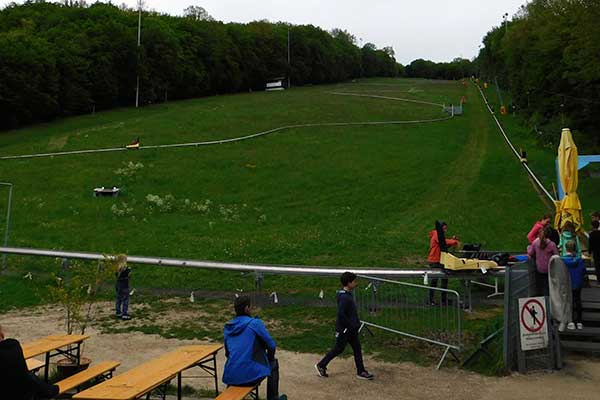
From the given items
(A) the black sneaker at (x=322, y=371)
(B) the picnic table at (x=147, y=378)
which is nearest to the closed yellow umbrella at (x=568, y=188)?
(A) the black sneaker at (x=322, y=371)

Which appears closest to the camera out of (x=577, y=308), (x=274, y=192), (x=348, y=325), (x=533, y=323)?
(x=348, y=325)

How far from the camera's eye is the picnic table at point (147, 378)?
7.29 m

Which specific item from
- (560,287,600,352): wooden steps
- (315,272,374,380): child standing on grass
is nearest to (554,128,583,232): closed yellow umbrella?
(560,287,600,352): wooden steps

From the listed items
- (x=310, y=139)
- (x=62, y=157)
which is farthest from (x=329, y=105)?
(x=62, y=157)

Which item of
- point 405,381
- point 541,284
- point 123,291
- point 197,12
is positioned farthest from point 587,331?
point 197,12

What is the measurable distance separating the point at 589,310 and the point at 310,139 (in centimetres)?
3698

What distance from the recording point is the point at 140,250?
75.1 feet

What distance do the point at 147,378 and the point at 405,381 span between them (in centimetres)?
455

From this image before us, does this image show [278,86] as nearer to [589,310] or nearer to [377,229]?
[377,229]

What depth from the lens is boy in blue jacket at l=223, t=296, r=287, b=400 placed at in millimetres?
8117

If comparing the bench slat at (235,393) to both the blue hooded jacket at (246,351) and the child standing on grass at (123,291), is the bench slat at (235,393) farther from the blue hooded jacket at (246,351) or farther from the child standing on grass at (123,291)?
the child standing on grass at (123,291)

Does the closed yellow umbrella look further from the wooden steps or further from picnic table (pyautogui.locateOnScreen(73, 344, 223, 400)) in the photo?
picnic table (pyautogui.locateOnScreen(73, 344, 223, 400))

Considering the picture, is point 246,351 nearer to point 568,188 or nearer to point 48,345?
point 48,345

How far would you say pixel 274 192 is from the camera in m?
33.6
